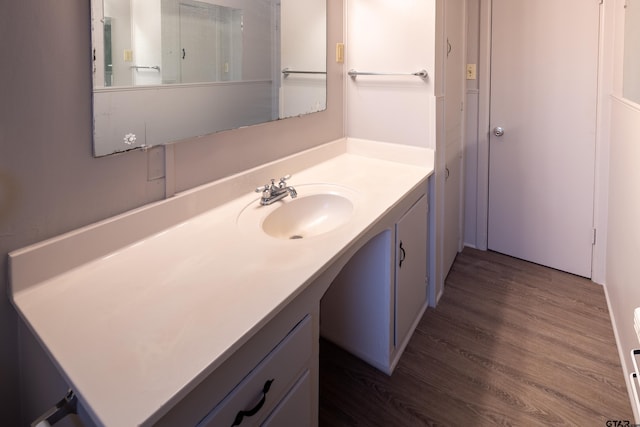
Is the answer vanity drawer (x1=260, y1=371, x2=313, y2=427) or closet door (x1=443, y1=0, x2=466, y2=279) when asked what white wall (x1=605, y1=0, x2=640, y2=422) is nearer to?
closet door (x1=443, y1=0, x2=466, y2=279)

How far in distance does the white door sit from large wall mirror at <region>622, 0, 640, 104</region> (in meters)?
0.42

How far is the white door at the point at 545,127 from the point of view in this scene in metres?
2.36

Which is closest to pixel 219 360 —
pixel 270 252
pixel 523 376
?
pixel 270 252

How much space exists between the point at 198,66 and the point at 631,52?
1802 millimetres

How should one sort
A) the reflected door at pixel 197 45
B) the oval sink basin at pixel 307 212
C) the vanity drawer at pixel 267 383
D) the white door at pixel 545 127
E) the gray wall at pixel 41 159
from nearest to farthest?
the vanity drawer at pixel 267 383 → the gray wall at pixel 41 159 → the reflected door at pixel 197 45 → the oval sink basin at pixel 307 212 → the white door at pixel 545 127

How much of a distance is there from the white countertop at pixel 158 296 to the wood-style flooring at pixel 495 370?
798mm

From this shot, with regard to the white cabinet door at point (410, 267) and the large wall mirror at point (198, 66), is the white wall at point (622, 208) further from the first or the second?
the large wall mirror at point (198, 66)

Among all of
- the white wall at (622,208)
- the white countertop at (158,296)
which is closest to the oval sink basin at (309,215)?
the white countertop at (158,296)

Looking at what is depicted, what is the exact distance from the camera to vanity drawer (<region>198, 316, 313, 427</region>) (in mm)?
766

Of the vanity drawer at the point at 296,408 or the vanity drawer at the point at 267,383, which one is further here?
the vanity drawer at the point at 296,408

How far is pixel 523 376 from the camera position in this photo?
173 cm

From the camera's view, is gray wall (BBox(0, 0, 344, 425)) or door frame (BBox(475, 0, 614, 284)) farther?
door frame (BBox(475, 0, 614, 284))

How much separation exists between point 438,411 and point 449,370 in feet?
0.82

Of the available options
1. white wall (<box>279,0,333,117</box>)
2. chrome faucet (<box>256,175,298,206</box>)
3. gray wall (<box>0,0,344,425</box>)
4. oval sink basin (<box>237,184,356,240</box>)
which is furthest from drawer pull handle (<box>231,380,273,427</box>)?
white wall (<box>279,0,333,117</box>)
